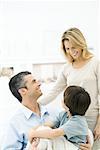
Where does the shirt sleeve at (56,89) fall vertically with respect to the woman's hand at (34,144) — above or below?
above

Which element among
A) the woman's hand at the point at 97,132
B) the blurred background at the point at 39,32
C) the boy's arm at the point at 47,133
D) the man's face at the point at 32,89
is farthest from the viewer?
the blurred background at the point at 39,32

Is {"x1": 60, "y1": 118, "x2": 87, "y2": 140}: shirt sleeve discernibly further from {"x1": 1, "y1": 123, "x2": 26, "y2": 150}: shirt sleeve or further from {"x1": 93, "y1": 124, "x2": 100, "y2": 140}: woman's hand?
{"x1": 1, "y1": 123, "x2": 26, "y2": 150}: shirt sleeve

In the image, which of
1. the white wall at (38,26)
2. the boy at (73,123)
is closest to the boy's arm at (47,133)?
the boy at (73,123)

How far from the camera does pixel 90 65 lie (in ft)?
6.04

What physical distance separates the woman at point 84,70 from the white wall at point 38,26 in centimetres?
68

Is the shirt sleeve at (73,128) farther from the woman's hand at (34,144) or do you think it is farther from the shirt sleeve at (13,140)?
the shirt sleeve at (13,140)

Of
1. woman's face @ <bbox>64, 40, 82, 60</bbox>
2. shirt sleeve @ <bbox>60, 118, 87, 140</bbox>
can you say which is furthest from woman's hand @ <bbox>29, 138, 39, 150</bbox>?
woman's face @ <bbox>64, 40, 82, 60</bbox>

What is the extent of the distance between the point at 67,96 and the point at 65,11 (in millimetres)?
1274

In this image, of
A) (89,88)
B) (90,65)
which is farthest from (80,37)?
(89,88)

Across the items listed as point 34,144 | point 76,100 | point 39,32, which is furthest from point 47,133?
point 39,32

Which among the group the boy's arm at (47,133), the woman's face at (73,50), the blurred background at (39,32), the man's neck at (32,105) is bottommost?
the boy's arm at (47,133)

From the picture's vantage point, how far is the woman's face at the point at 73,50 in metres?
1.85

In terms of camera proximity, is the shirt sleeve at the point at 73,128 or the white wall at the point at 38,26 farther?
the white wall at the point at 38,26

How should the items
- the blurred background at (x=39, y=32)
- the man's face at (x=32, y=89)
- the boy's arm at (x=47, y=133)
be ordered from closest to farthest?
the boy's arm at (x=47, y=133) < the man's face at (x=32, y=89) < the blurred background at (x=39, y=32)
